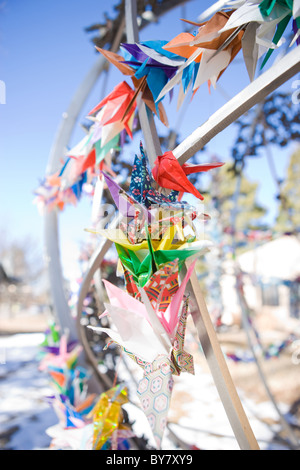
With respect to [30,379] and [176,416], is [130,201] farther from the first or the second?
[30,379]

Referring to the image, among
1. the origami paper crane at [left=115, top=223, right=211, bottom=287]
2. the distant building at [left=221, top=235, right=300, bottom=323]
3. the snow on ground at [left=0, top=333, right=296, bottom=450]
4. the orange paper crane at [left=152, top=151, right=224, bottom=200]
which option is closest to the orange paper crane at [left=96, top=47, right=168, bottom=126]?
the orange paper crane at [left=152, top=151, right=224, bottom=200]

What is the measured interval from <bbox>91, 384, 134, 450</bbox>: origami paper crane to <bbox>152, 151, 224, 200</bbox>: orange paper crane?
642 mm

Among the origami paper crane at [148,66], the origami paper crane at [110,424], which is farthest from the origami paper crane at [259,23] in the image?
the origami paper crane at [110,424]

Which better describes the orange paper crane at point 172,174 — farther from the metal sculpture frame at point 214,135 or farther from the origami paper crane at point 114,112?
the origami paper crane at point 114,112

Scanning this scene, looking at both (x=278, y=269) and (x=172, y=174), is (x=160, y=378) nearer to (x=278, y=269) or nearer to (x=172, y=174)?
(x=172, y=174)

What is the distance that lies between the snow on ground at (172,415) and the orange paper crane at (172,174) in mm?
845

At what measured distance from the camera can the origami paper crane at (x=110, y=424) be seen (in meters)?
0.82

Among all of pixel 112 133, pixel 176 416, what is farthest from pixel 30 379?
pixel 112 133

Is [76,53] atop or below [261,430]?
atop

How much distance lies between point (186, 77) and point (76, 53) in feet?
5.93

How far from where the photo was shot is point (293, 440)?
1.52 metres

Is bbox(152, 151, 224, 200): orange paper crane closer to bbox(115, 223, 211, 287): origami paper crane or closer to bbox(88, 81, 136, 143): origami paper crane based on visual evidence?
bbox(115, 223, 211, 287): origami paper crane

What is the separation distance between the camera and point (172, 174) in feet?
1.67

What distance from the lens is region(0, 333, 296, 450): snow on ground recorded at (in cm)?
138
